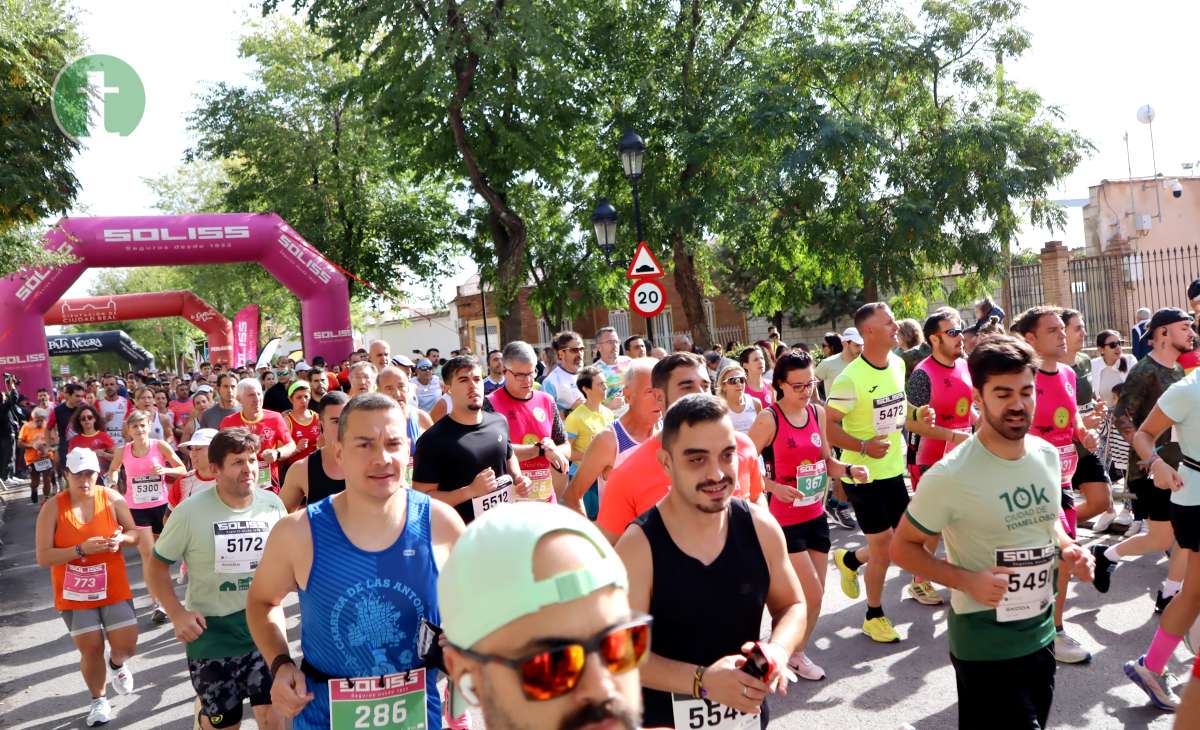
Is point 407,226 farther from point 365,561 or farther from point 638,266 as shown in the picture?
point 365,561

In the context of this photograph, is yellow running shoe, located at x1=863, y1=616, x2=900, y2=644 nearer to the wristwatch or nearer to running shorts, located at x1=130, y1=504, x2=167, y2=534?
the wristwatch

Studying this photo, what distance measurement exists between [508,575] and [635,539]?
1616 millimetres

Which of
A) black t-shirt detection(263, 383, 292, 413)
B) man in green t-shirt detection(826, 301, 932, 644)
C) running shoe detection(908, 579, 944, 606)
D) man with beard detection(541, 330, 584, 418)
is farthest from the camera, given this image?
black t-shirt detection(263, 383, 292, 413)

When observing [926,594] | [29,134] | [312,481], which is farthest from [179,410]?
[926,594]

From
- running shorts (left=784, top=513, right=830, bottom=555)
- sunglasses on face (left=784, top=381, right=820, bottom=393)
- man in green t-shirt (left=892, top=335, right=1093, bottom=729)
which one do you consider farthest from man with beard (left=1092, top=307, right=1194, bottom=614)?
man in green t-shirt (left=892, top=335, right=1093, bottom=729)

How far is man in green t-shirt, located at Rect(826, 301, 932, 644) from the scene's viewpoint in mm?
6430

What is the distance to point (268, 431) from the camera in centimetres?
860

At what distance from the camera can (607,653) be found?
1.42m

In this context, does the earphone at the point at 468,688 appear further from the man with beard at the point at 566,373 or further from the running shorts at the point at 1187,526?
the man with beard at the point at 566,373

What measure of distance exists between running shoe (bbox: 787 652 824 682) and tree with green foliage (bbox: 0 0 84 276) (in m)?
9.87

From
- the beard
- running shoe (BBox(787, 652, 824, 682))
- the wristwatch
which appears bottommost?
running shoe (BBox(787, 652, 824, 682))

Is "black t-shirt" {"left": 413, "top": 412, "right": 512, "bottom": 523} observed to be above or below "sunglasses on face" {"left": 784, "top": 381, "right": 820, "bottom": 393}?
below

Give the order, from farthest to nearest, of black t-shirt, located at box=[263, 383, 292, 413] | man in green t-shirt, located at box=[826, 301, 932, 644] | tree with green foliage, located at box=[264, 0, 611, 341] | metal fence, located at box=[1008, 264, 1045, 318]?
metal fence, located at box=[1008, 264, 1045, 318], tree with green foliage, located at box=[264, 0, 611, 341], black t-shirt, located at box=[263, 383, 292, 413], man in green t-shirt, located at box=[826, 301, 932, 644]

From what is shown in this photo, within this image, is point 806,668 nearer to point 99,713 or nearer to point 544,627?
point 99,713
